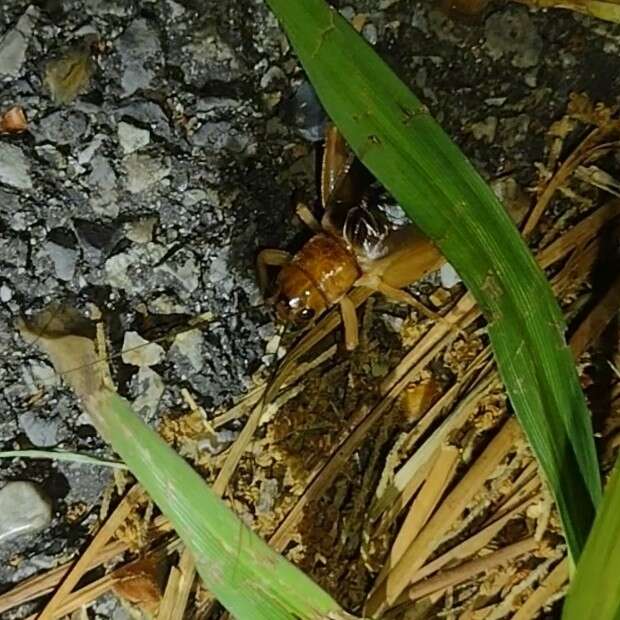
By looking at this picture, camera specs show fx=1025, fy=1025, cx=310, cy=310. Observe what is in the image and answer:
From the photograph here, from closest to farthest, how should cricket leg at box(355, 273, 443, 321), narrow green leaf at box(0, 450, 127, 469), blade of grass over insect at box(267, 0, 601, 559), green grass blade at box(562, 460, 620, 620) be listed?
green grass blade at box(562, 460, 620, 620) < blade of grass over insect at box(267, 0, 601, 559) < narrow green leaf at box(0, 450, 127, 469) < cricket leg at box(355, 273, 443, 321)

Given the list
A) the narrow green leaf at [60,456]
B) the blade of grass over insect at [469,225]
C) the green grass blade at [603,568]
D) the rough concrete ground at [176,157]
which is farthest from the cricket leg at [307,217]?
the green grass blade at [603,568]

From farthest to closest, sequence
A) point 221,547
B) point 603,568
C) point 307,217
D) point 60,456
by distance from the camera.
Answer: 1. point 307,217
2. point 60,456
3. point 221,547
4. point 603,568

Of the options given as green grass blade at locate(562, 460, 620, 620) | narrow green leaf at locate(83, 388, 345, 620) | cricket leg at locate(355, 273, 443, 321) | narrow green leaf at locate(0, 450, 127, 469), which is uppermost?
narrow green leaf at locate(0, 450, 127, 469)

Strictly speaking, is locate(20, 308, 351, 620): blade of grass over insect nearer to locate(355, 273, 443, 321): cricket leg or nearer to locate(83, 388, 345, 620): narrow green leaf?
locate(83, 388, 345, 620): narrow green leaf

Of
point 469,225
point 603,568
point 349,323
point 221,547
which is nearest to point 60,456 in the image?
point 221,547

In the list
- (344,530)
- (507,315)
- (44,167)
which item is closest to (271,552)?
(344,530)

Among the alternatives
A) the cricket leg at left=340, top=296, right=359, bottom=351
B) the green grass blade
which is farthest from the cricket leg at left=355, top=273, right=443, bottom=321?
the green grass blade

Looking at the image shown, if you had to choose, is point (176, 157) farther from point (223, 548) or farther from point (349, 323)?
point (223, 548)
